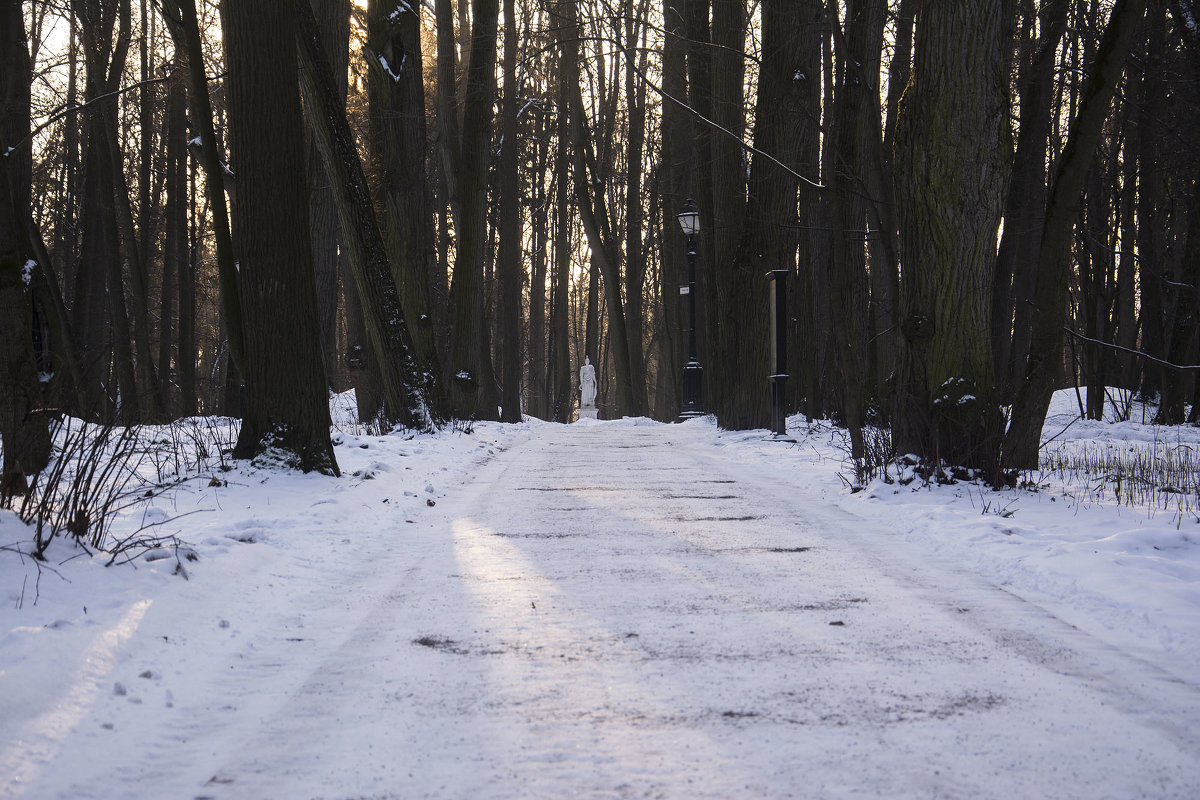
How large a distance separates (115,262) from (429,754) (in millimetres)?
19537

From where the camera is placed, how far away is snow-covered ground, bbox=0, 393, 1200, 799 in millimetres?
2482

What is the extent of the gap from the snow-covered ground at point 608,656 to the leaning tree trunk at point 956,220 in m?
1.37

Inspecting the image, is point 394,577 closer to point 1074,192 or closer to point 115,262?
point 1074,192

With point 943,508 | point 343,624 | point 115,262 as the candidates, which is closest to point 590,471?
point 943,508

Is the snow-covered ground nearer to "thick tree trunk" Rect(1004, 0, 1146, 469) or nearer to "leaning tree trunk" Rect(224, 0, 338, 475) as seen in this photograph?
"thick tree trunk" Rect(1004, 0, 1146, 469)

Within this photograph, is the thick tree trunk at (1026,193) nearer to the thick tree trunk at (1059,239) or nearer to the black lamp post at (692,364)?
the thick tree trunk at (1059,239)

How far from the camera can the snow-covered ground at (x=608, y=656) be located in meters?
2.48

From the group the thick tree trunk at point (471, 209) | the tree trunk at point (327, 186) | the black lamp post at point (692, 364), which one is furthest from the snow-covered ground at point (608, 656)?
the black lamp post at point (692, 364)

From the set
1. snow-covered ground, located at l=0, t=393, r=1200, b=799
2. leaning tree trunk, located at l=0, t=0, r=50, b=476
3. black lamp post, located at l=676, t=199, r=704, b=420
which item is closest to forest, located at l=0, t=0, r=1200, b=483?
leaning tree trunk, located at l=0, t=0, r=50, b=476

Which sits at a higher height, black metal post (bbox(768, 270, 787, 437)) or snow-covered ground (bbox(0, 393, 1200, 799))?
black metal post (bbox(768, 270, 787, 437))

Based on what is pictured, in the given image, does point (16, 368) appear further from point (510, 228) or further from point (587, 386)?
point (587, 386)

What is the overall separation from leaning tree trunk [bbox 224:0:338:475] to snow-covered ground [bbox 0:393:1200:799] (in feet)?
5.13

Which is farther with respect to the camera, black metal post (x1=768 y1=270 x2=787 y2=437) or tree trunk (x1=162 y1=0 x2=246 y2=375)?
black metal post (x1=768 y1=270 x2=787 y2=437)

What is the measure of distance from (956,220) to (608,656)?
5857 mm
